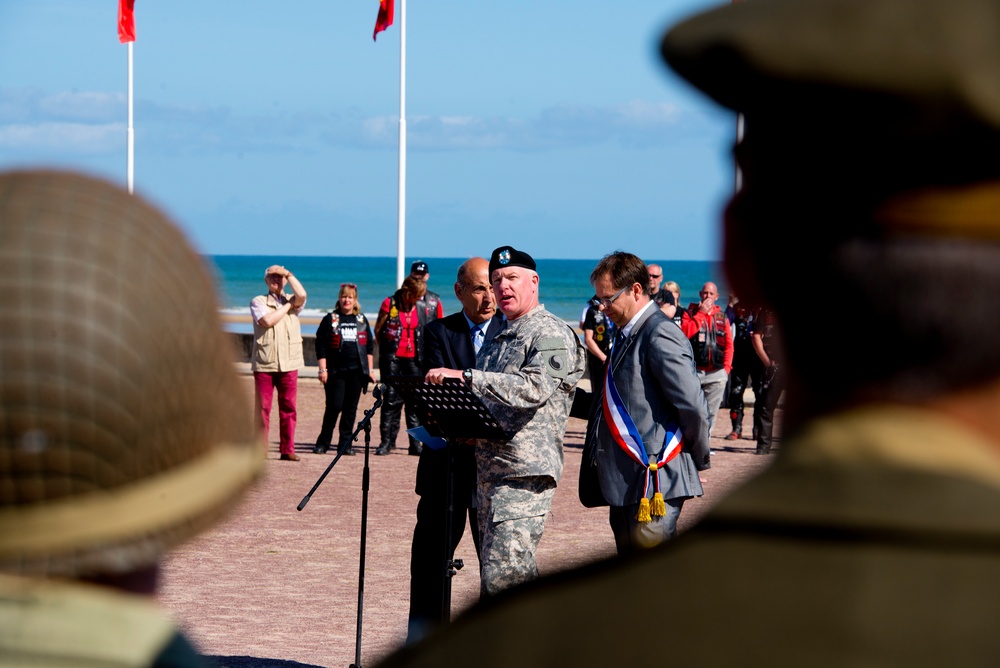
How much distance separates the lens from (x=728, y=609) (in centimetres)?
92

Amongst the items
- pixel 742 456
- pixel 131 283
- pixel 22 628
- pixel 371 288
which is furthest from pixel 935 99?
pixel 371 288

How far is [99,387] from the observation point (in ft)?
3.73

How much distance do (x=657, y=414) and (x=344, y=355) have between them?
8.31 meters

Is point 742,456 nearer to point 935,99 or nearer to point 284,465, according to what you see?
point 284,465

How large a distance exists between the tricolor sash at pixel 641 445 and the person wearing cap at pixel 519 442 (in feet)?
0.76

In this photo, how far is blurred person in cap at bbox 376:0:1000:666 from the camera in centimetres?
89

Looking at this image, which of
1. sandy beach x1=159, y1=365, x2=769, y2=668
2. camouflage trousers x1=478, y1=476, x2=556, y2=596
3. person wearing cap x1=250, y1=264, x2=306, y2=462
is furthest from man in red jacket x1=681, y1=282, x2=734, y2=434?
camouflage trousers x1=478, y1=476, x2=556, y2=596

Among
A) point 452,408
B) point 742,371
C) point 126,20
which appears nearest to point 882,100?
point 452,408

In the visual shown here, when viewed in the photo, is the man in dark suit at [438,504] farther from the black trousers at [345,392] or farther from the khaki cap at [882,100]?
the black trousers at [345,392]

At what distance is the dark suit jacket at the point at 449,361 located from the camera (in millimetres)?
6398

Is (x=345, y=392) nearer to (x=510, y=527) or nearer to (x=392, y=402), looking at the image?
(x=392, y=402)

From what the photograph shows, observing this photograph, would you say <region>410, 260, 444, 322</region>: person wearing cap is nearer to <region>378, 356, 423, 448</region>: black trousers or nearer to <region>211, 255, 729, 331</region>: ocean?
<region>378, 356, 423, 448</region>: black trousers

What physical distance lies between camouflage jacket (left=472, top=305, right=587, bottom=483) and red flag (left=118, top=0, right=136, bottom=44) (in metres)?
25.1

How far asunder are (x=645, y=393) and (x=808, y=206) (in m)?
5.11
